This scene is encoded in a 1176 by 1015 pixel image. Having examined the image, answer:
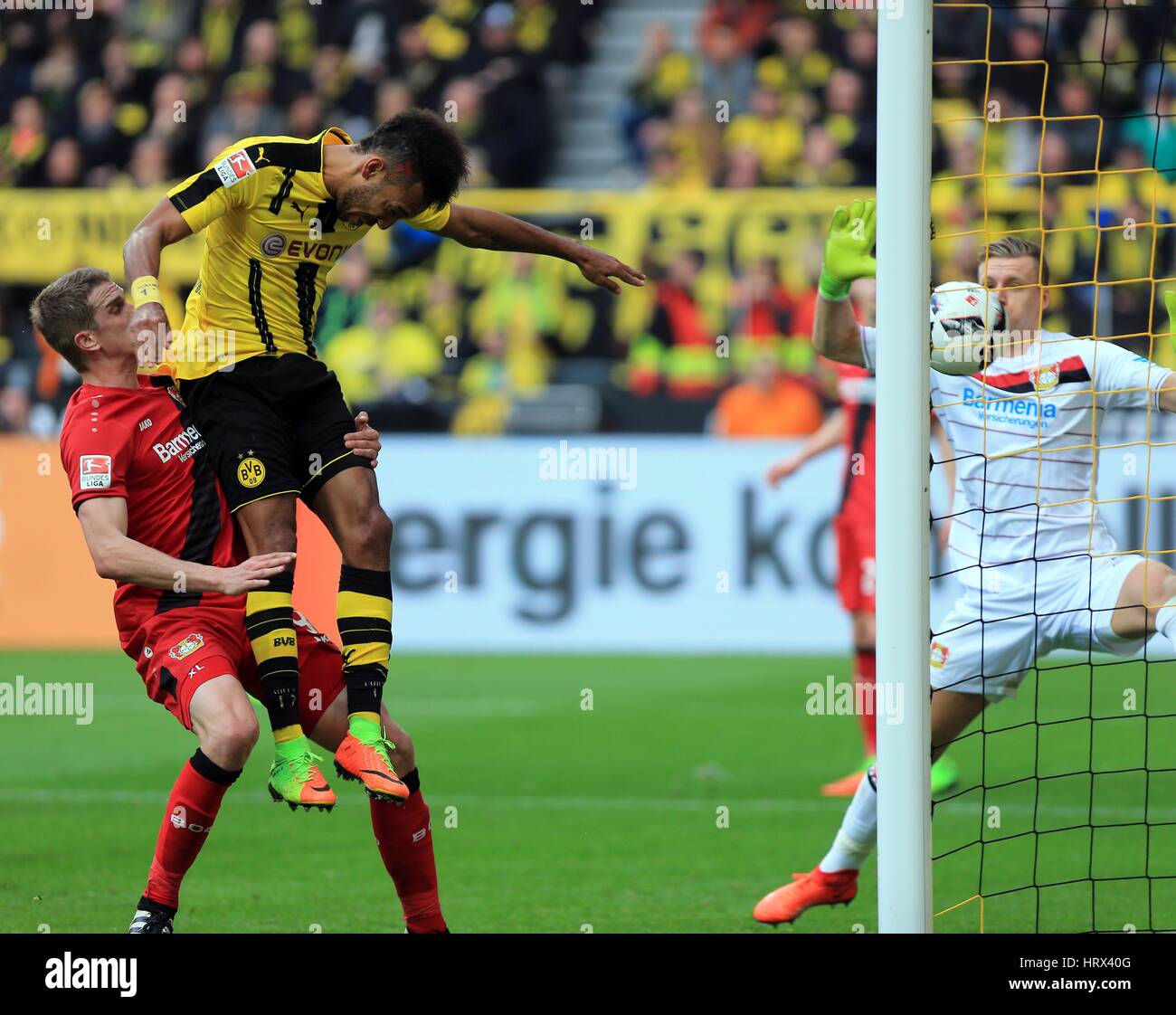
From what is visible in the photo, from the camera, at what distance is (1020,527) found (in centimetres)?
608

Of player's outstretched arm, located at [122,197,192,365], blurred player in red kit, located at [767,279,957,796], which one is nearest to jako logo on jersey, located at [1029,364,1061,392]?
blurred player in red kit, located at [767,279,957,796]

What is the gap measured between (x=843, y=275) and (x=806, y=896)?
2054 mm

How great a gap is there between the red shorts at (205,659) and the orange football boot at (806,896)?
64.5 inches

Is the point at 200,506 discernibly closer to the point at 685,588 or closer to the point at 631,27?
the point at 685,588

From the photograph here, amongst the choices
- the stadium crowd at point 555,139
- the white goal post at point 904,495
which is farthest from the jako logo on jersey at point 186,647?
the stadium crowd at point 555,139

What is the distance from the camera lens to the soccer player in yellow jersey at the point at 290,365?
191 inches

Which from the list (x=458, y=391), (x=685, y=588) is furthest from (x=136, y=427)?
(x=458, y=391)

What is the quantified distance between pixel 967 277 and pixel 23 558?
7316mm

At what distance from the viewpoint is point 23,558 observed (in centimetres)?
1276

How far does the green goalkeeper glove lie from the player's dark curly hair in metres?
1.10

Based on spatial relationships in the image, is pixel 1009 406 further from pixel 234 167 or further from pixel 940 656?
pixel 234 167

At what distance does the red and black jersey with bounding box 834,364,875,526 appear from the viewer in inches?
338

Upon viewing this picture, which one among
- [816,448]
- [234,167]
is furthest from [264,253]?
[816,448]

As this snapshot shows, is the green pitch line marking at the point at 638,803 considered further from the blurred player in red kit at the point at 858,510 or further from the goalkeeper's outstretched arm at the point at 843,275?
the goalkeeper's outstretched arm at the point at 843,275
